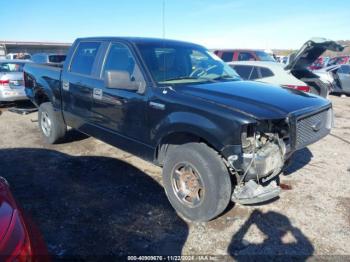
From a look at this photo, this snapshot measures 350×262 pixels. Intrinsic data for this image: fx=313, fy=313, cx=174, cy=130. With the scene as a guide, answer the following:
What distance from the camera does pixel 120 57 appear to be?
166 inches

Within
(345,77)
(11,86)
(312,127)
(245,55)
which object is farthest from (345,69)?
(11,86)

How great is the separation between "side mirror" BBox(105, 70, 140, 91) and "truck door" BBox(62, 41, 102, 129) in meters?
0.86

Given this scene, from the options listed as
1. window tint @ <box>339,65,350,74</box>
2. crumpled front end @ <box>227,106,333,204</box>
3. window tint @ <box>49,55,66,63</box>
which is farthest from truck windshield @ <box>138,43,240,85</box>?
window tint @ <box>49,55,66,63</box>

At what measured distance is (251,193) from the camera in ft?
10.4

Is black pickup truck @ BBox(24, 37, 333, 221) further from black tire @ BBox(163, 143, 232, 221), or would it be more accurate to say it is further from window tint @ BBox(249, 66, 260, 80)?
window tint @ BBox(249, 66, 260, 80)

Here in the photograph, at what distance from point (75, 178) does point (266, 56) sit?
9.99 metres

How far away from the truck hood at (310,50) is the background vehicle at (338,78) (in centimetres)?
602

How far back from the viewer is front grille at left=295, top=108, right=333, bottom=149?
3.30 metres

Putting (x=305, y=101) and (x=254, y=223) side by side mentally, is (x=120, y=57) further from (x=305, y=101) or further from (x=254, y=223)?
(x=254, y=223)

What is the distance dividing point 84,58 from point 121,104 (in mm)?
1344

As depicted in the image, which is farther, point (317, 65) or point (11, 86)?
point (317, 65)

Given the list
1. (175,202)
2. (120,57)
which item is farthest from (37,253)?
(120,57)

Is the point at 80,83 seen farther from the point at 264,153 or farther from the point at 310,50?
the point at 310,50

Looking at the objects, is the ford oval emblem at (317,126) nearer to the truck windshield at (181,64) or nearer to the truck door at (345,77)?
the truck windshield at (181,64)
